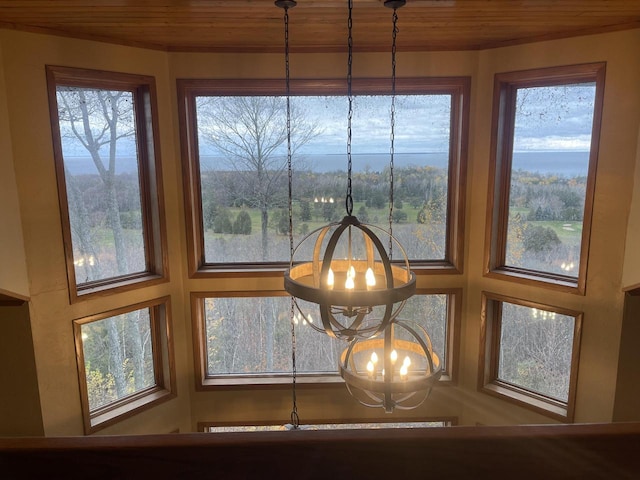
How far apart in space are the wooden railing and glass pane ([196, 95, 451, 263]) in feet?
12.7

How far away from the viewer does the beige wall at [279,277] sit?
3.55 metres

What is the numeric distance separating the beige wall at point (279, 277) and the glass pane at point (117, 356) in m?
0.22

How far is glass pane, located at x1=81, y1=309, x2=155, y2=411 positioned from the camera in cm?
417

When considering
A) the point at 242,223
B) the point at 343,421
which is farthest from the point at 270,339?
the point at 242,223

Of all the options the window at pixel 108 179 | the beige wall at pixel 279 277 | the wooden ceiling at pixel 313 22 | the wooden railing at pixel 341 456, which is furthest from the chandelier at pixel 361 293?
the window at pixel 108 179

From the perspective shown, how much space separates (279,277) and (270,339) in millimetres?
721

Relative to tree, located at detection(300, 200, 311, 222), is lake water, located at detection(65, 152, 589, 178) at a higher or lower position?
higher

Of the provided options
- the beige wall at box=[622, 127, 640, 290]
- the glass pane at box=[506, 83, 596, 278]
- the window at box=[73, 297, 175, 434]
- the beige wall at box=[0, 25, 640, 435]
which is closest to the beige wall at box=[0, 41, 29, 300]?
the beige wall at box=[0, 25, 640, 435]

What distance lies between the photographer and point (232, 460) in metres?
0.77

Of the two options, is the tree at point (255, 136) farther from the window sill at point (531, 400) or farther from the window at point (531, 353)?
the window sill at point (531, 400)

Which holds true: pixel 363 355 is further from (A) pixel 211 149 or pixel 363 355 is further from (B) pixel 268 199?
(A) pixel 211 149

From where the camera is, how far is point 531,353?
4.47 meters

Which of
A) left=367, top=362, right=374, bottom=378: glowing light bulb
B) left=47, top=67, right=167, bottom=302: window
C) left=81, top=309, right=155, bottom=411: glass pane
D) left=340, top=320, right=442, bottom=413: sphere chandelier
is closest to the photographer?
left=340, top=320, right=442, bottom=413: sphere chandelier

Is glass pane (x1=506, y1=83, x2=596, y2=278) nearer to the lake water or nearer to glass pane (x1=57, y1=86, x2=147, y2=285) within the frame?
the lake water
